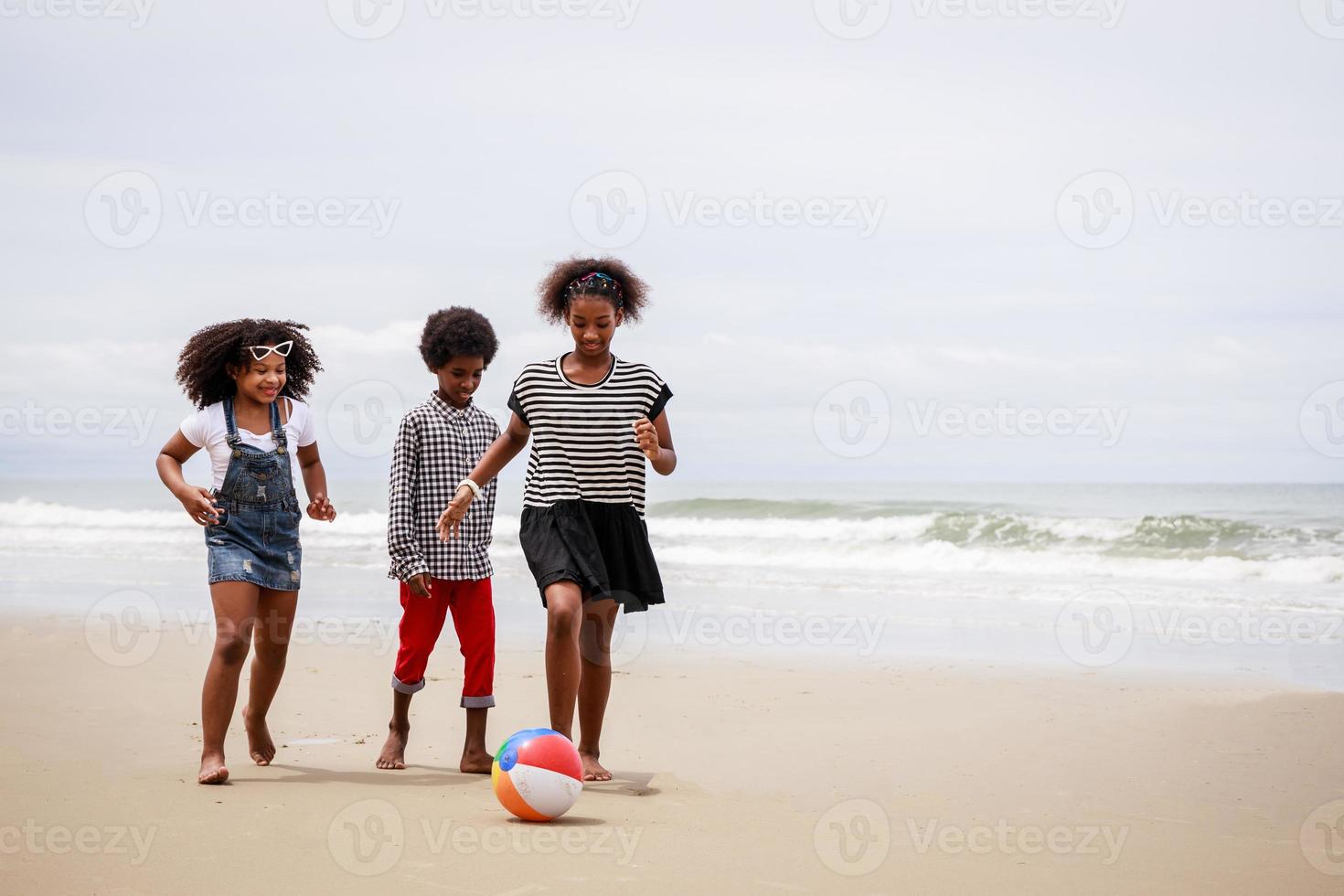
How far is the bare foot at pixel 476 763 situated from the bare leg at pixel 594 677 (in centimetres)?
44

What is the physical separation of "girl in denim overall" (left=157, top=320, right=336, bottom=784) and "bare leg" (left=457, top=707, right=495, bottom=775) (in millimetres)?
843

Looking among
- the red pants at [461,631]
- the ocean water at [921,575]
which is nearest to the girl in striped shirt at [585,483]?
the red pants at [461,631]

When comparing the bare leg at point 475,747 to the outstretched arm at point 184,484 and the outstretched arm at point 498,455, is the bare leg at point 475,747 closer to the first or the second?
the outstretched arm at point 498,455

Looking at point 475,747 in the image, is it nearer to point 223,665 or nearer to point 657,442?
point 223,665

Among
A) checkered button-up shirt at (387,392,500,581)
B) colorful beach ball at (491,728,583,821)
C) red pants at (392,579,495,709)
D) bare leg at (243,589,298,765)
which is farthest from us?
red pants at (392,579,495,709)

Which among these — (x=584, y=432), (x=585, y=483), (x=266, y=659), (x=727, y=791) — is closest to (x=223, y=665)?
(x=266, y=659)

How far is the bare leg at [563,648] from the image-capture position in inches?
198

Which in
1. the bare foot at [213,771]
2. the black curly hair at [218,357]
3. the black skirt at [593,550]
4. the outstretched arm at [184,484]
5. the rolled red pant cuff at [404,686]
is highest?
the black curly hair at [218,357]

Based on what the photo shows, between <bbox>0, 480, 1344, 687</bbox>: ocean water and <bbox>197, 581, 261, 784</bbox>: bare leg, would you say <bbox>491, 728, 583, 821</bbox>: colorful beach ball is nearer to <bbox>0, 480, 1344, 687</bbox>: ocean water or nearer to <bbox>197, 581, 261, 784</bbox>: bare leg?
<bbox>197, 581, 261, 784</bbox>: bare leg

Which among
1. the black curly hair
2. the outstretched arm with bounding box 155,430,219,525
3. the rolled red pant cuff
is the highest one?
the black curly hair

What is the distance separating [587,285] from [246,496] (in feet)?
5.40

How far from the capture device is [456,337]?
564 cm

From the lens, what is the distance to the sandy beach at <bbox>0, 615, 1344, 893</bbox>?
390 cm

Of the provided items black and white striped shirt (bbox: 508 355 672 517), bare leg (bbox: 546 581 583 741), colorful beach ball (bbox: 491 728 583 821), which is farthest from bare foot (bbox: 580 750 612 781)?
black and white striped shirt (bbox: 508 355 672 517)
